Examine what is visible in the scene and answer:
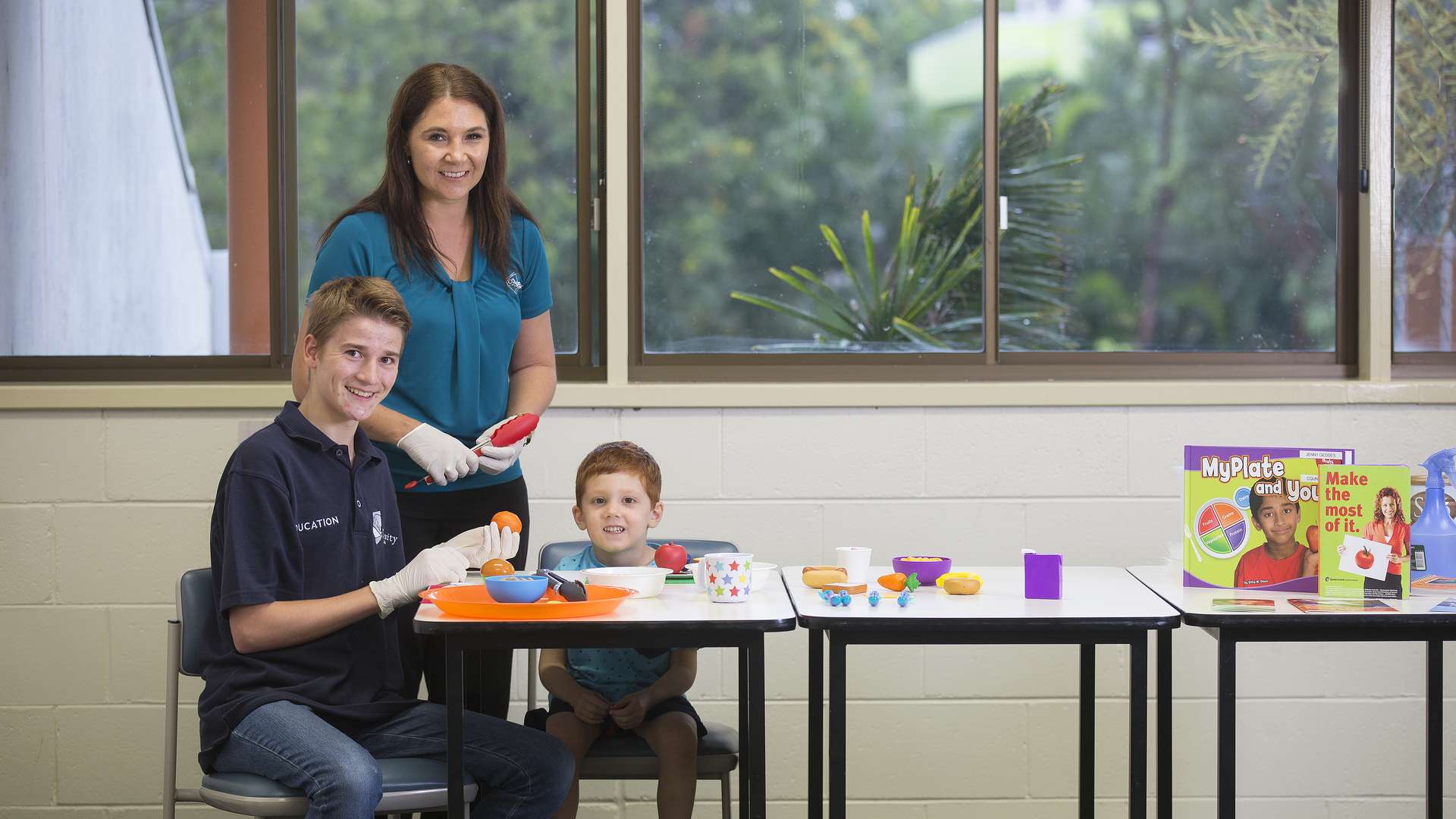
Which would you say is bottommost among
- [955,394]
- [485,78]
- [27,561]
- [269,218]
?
[27,561]

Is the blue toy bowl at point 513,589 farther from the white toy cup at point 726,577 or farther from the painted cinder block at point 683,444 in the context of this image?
the painted cinder block at point 683,444

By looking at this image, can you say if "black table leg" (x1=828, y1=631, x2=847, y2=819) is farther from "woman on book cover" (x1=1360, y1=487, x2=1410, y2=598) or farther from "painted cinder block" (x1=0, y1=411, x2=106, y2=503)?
"painted cinder block" (x1=0, y1=411, x2=106, y2=503)

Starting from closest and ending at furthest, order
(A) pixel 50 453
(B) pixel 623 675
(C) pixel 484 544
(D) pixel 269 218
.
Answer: (C) pixel 484 544
(B) pixel 623 675
(A) pixel 50 453
(D) pixel 269 218

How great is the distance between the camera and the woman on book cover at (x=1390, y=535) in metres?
2.06

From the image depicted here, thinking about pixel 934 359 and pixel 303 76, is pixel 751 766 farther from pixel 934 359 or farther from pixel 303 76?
pixel 303 76

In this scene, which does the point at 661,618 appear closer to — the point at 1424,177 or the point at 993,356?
the point at 993,356

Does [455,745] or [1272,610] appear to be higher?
[1272,610]

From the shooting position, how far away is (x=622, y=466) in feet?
7.59

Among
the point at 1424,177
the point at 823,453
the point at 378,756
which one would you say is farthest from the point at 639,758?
the point at 1424,177

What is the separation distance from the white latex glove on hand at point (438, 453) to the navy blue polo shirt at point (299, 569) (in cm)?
15

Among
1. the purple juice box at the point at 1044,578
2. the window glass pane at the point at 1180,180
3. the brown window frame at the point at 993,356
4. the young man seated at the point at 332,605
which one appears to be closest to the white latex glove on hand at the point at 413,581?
the young man seated at the point at 332,605

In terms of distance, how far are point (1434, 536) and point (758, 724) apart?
1.17 m

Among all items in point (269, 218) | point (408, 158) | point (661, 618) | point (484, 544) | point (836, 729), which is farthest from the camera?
point (269, 218)

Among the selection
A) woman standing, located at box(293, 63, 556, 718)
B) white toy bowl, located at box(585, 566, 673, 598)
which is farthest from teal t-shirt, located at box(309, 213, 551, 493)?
white toy bowl, located at box(585, 566, 673, 598)
